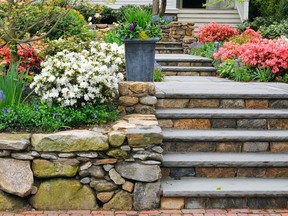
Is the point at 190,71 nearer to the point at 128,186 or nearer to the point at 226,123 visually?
the point at 226,123

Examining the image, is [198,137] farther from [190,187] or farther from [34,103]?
[34,103]

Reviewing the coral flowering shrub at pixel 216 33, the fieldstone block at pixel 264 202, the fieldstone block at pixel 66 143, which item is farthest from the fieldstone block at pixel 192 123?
the coral flowering shrub at pixel 216 33

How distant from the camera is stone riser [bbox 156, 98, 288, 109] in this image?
5.81m

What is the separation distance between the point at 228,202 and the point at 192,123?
1.21 meters

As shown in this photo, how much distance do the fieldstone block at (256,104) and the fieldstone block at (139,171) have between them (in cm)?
187

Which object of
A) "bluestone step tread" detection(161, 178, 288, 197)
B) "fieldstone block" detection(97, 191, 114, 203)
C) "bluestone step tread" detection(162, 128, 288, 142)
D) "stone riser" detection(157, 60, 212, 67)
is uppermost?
"stone riser" detection(157, 60, 212, 67)

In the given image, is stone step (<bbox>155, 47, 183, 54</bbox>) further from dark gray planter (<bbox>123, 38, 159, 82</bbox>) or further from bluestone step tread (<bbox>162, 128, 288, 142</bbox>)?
bluestone step tread (<bbox>162, 128, 288, 142</bbox>)

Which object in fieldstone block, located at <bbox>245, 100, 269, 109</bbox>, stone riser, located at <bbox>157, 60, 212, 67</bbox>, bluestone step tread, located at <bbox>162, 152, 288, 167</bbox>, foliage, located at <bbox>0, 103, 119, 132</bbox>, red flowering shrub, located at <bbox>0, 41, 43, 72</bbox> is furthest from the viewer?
stone riser, located at <bbox>157, 60, 212, 67</bbox>

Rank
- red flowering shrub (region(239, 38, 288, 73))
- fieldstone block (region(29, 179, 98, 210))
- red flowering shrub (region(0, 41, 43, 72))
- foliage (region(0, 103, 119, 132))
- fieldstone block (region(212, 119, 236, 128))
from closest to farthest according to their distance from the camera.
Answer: fieldstone block (region(29, 179, 98, 210)), foliage (region(0, 103, 119, 132)), fieldstone block (region(212, 119, 236, 128)), red flowering shrub (region(0, 41, 43, 72)), red flowering shrub (region(239, 38, 288, 73))

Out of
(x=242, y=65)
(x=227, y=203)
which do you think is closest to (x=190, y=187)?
(x=227, y=203)

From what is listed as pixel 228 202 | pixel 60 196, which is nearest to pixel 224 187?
pixel 228 202

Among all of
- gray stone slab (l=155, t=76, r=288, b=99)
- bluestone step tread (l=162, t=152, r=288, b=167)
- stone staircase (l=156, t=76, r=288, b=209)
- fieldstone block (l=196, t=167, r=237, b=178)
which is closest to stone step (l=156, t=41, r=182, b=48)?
gray stone slab (l=155, t=76, r=288, b=99)

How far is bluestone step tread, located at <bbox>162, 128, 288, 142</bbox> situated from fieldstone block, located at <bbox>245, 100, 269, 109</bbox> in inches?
22.3

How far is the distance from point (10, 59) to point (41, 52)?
435 millimetres
